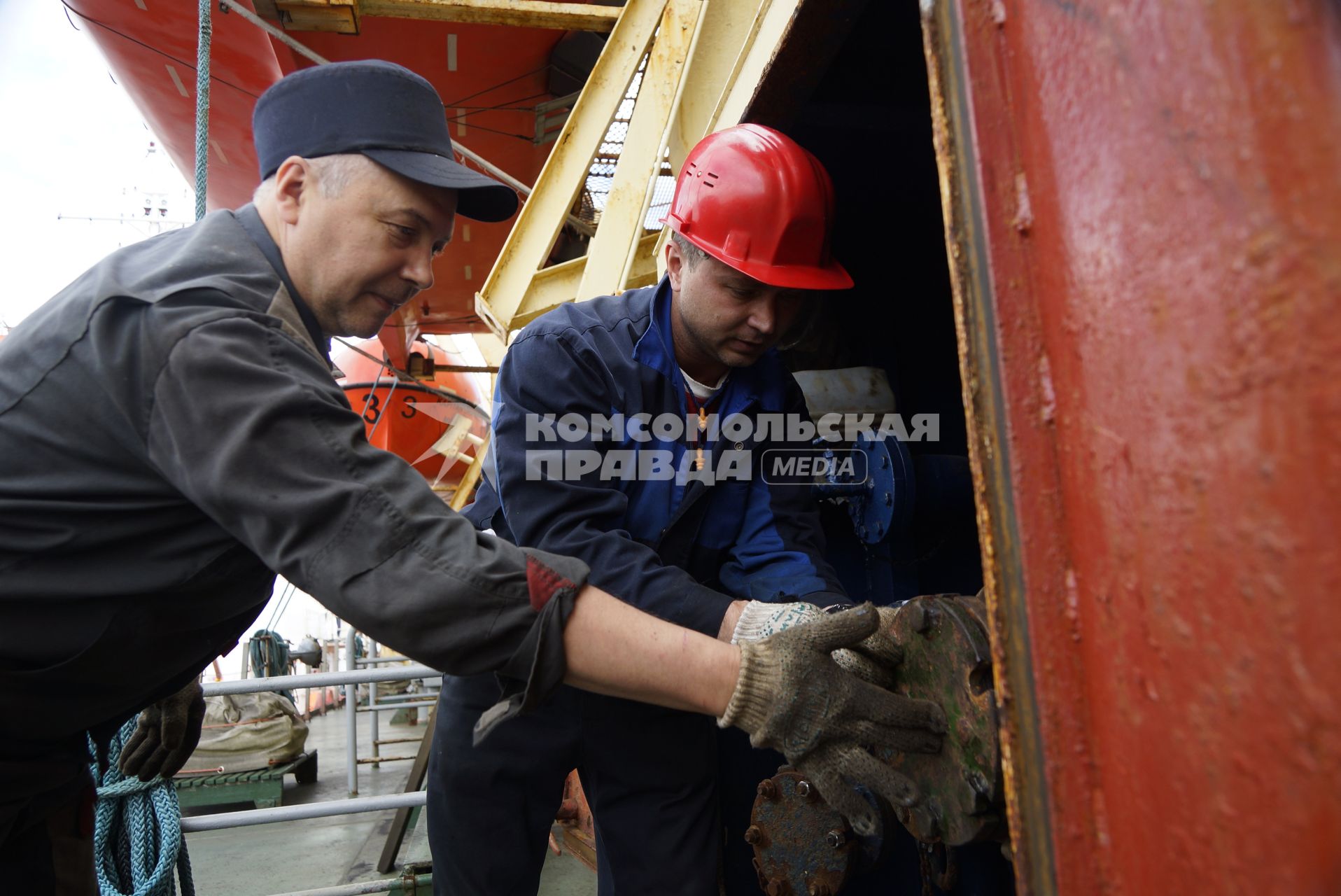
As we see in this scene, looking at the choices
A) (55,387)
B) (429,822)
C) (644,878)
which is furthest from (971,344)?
(429,822)

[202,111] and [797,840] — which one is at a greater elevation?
[202,111]

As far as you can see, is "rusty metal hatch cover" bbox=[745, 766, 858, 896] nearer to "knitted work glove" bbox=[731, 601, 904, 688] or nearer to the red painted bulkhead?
"knitted work glove" bbox=[731, 601, 904, 688]

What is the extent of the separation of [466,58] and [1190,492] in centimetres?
714

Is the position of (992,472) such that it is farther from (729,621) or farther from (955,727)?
(729,621)

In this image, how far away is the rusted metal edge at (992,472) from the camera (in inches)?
26.1

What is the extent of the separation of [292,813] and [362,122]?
7.00ft

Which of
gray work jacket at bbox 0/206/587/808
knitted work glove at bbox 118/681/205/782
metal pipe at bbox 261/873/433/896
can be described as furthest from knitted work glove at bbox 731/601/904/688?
metal pipe at bbox 261/873/433/896

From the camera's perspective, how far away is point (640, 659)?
1102 mm

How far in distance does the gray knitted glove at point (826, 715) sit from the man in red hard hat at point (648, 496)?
438mm

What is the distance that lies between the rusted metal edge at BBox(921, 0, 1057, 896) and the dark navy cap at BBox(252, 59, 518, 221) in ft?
3.05

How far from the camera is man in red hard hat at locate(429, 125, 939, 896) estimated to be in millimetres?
1688

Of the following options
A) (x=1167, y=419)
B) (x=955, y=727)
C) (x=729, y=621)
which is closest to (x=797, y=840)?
(x=729, y=621)

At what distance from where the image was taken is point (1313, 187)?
A: 459 millimetres

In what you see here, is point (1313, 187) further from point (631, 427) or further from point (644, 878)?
point (644, 878)
